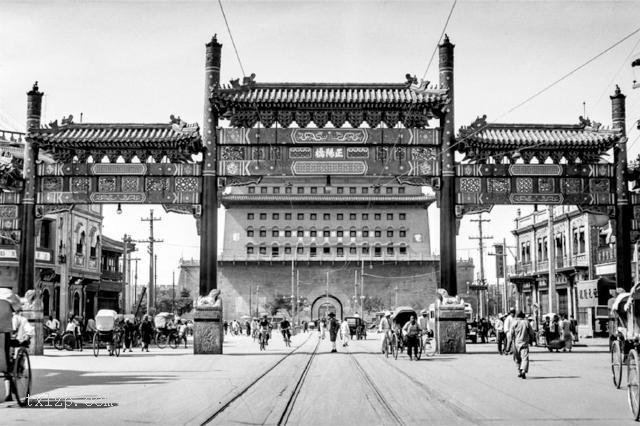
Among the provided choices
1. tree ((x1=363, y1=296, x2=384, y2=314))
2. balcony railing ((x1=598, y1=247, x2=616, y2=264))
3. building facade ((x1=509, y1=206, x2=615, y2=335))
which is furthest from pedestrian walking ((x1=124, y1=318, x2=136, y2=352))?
tree ((x1=363, y1=296, x2=384, y2=314))

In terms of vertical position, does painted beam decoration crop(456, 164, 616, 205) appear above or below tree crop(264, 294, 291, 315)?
above

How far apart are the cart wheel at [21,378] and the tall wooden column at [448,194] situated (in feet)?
51.7

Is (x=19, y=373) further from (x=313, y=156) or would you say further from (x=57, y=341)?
(x=57, y=341)

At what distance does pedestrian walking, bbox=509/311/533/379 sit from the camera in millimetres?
16250

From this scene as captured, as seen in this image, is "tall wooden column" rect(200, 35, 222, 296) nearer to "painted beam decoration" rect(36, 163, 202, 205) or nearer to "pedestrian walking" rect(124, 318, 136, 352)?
"painted beam decoration" rect(36, 163, 202, 205)

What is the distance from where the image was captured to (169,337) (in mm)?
32344

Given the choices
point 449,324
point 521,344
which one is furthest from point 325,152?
point 521,344

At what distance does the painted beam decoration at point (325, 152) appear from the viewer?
25688 mm

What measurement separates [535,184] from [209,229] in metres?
11.3

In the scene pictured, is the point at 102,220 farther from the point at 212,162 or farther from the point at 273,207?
the point at 273,207

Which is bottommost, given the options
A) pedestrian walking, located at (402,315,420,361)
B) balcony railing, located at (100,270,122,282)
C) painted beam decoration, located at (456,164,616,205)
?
pedestrian walking, located at (402,315,420,361)

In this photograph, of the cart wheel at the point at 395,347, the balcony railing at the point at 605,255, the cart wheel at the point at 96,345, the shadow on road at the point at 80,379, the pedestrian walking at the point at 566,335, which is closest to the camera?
the shadow on road at the point at 80,379

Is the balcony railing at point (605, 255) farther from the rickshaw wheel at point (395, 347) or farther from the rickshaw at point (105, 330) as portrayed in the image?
the rickshaw at point (105, 330)

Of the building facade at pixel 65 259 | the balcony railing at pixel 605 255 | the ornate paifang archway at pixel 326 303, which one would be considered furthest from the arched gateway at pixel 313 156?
the ornate paifang archway at pixel 326 303
